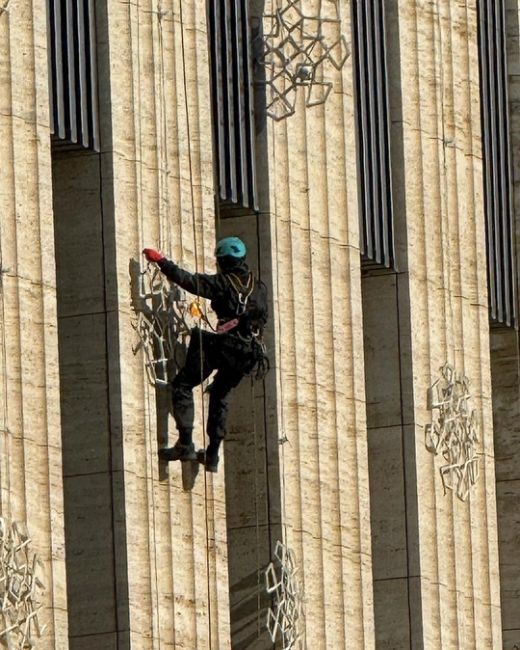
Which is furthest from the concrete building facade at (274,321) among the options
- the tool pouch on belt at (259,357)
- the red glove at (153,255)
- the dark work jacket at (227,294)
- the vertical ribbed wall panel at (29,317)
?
the tool pouch on belt at (259,357)

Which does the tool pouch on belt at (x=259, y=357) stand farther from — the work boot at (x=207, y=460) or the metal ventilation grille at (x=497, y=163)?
the metal ventilation grille at (x=497, y=163)

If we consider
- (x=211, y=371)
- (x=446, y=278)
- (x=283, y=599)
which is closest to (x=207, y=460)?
(x=211, y=371)

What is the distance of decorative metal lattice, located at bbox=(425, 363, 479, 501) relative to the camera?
39062mm

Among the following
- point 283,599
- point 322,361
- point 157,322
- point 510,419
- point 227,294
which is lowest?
point 283,599

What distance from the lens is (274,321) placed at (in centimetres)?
3534

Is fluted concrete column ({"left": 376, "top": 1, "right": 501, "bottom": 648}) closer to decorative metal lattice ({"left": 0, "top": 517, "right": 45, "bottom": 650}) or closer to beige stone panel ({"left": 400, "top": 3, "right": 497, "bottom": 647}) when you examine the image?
beige stone panel ({"left": 400, "top": 3, "right": 497, "bottom": 647})

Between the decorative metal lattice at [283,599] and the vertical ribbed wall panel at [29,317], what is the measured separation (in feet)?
15.6

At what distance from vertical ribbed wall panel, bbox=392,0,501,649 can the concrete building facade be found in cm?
4

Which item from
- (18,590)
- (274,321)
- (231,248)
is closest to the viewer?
(18,590)

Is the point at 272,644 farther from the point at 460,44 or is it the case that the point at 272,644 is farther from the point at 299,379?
the point at 460,44

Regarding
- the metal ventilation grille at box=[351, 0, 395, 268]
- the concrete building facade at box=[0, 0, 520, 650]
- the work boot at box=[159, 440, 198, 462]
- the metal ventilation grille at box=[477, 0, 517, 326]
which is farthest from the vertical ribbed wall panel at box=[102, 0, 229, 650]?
the metal ventilation grille at box=[477, 0, 517, 326]

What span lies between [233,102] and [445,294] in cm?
519

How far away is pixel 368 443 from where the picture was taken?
128 ft

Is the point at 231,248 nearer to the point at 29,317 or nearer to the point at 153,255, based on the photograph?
the point at 153,255
